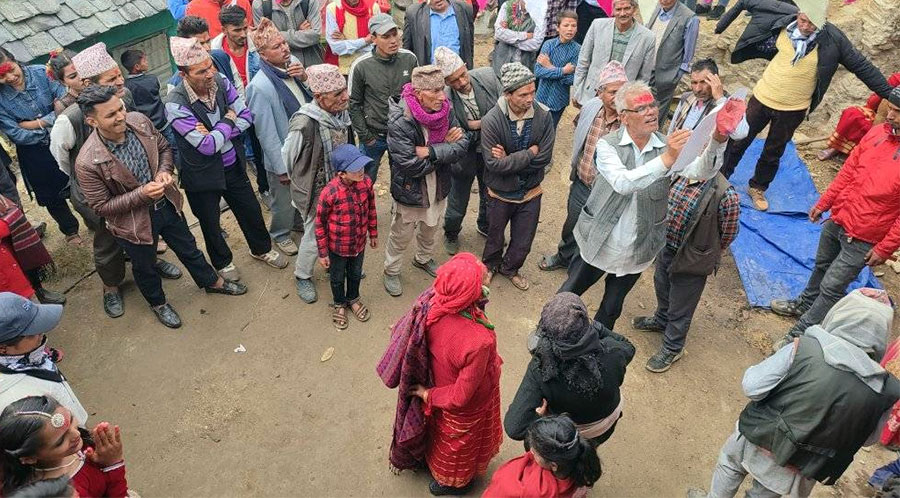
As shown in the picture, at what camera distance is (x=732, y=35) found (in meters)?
9.05

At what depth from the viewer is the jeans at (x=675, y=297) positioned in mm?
4508

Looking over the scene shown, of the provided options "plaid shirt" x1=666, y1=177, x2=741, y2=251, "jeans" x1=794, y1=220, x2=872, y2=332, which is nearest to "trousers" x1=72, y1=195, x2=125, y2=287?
"plaid shirt" x1=666, y1=177, x2=741, y2=251

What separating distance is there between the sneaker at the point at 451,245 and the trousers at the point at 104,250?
3.08 metres

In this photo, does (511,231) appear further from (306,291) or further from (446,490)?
(446,490)

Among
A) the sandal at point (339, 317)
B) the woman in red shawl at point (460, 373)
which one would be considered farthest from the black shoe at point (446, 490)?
the sandal at point (339, 317)

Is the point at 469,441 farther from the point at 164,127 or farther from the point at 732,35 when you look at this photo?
the point at 732,35

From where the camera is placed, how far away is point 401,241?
214 inches

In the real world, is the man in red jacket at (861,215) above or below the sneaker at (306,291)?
above

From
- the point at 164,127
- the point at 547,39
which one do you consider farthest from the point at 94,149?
the point at 547,39

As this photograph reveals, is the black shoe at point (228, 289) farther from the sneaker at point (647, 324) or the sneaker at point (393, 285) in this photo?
the sneaker at point (647, 324)

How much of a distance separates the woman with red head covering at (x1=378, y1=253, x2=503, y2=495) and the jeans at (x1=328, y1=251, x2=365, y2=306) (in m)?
1.72

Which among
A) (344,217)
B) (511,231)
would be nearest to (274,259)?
(344,217)

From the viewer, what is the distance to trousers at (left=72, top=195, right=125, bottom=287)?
4.74 meters

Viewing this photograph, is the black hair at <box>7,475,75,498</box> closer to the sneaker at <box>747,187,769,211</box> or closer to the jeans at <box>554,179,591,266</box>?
the jeans at <box>554,179,591,266</box>
